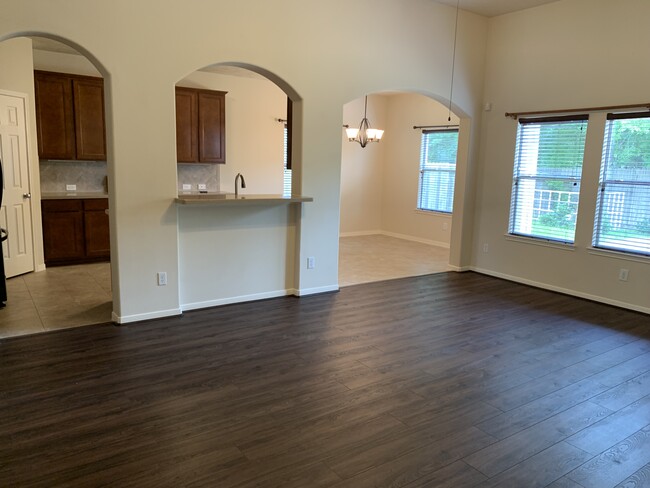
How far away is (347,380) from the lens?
3.20 meters

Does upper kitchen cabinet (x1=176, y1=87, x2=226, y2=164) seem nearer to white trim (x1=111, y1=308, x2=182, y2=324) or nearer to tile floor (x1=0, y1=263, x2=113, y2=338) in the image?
tile floor (x1=0, y1=263, x2=113, y2=338)

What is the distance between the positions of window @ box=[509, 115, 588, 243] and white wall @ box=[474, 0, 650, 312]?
0.11m

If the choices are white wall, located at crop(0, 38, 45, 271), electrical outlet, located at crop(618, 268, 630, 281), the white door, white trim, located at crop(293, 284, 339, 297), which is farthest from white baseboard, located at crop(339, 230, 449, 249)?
the white door

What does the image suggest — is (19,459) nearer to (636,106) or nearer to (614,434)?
(614,434)

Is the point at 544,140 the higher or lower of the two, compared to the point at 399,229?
higher

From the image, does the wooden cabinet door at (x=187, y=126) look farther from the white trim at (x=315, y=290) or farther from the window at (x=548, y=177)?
the window at (x=548, y=177)

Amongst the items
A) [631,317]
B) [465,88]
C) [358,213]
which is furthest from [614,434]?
[358,213]

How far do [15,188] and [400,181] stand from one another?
655 cm

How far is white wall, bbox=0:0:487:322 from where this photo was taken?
3830 millimetres

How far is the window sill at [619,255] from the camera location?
4895 mm

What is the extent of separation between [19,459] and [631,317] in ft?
17.2

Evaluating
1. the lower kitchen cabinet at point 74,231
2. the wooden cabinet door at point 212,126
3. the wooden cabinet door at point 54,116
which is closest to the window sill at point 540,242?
the wooden cabinet door at point 212,126

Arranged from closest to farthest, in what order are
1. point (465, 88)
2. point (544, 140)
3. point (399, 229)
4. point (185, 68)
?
point (185, 68) → point (544, 140) → point (465, 88) → point (399, 229)

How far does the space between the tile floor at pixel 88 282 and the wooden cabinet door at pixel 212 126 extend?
2244 millimetres
